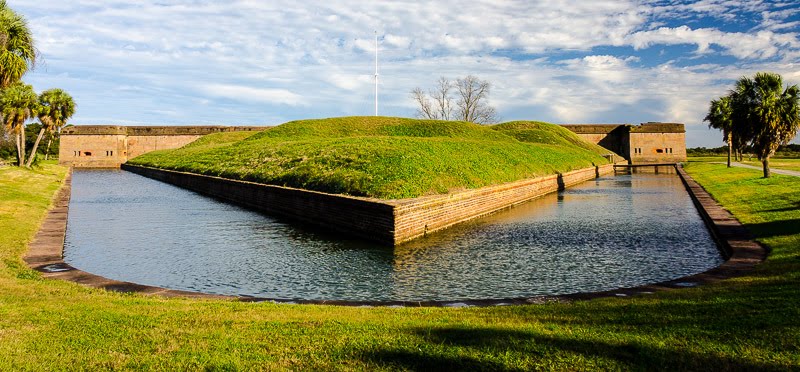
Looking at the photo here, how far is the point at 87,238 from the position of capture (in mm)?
14406

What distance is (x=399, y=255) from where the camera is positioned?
11969 mm

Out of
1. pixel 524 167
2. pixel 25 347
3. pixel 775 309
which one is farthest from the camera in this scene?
pixel 524 167

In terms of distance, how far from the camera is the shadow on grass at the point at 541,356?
4.31 meters

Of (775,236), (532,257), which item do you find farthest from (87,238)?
(775,236)

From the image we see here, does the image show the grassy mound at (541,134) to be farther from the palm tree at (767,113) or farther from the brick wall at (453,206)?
the brick wall at (453,206)

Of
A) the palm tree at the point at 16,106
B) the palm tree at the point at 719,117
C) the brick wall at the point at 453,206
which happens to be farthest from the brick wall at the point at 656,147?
the palm tree at the point at 16,106

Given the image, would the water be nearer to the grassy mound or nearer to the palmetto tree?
the palmetto tree

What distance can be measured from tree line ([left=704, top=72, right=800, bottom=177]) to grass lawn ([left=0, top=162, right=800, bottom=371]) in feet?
79.7

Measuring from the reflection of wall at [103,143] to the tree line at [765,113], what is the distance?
190ft

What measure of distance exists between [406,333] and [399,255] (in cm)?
670

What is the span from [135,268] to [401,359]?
8.11 metres

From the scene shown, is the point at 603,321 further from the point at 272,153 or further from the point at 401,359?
the point at 272,153

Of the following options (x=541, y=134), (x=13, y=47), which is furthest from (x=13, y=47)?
(x=541, y=134)

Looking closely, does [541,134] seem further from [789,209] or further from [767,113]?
[789,209]
